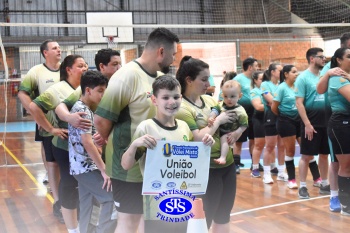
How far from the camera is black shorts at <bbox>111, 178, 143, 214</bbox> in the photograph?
3.19m

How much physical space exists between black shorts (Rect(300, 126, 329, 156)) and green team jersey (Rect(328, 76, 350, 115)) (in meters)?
1.00

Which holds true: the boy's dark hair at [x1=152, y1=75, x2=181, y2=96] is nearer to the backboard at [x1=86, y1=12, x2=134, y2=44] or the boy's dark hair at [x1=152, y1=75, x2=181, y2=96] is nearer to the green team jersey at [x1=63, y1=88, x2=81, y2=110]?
the green team jersey at [x1=63, y1=88, x2=81, y2=110]

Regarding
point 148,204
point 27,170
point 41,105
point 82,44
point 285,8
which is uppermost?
point 285,8

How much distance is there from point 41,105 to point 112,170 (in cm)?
187

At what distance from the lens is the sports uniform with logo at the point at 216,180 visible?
3.58 metres

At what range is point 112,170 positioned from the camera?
3.28 meters

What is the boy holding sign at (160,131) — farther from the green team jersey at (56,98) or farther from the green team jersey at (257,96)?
the green team jersey at (257,96)

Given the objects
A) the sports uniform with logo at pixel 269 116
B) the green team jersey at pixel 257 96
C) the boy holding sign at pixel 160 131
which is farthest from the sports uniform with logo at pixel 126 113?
the green team jersey at pixel 257 96

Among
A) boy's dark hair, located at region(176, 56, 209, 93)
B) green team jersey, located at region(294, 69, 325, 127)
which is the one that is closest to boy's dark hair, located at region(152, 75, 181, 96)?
boy's dark hair, located at region(176, 56, 209, 93)

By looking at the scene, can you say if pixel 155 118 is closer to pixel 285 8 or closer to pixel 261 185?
pixel 261 185

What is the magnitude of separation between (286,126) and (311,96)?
0.78m

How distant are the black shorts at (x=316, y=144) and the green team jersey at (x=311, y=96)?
10cm

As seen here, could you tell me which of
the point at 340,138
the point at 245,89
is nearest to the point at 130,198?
the point at 340,138

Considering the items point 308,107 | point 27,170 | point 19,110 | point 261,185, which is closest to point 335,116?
point 308,107
